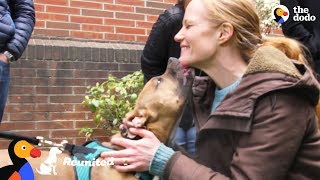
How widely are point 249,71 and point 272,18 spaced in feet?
10.5

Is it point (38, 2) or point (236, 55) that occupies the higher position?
point (38, 2)

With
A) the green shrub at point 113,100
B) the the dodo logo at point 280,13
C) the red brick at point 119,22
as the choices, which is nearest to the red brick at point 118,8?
the red brick at point 119,22

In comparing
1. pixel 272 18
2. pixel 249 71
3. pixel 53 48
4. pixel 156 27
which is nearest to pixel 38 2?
pixel 53 48

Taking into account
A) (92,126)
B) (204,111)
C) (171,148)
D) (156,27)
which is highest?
(156,27)

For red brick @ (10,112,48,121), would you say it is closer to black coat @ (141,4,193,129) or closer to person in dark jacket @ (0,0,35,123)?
person in dark jacket @ (0,0,35,123)

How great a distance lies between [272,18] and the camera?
199 inches

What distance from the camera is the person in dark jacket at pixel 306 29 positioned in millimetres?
4005

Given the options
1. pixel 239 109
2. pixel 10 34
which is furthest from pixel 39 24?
pixel 239 109

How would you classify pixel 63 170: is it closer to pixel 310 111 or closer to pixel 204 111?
pixel 204 111

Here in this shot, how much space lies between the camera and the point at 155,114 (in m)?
2.22

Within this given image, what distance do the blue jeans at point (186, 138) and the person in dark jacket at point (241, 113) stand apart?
19 centimetres

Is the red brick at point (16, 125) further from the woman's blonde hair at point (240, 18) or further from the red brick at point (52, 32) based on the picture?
the woman's blonde hair at point (240, 18)

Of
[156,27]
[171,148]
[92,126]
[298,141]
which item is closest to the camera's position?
[298,141]

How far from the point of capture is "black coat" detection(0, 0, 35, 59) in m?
3.54
